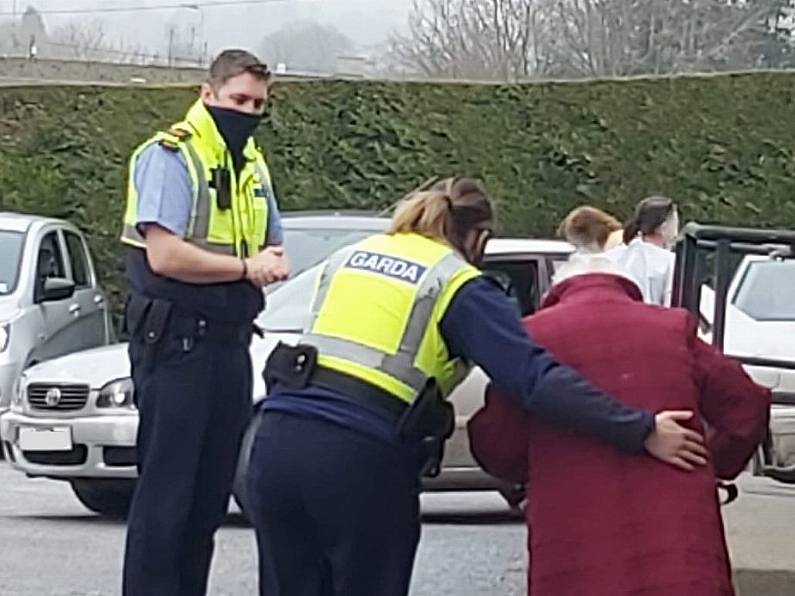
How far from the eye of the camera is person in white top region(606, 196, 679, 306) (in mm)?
9719

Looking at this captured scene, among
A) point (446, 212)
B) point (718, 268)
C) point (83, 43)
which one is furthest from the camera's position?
point (83, 43)

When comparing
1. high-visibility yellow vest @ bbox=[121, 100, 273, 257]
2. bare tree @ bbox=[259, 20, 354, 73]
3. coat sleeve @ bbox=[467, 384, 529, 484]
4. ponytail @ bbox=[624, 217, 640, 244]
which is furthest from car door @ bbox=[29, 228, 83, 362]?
bare tree @ bbox=[259, 20, 354, 73]

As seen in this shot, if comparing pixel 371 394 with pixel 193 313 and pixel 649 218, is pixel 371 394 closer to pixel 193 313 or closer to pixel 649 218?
pixel 193 313

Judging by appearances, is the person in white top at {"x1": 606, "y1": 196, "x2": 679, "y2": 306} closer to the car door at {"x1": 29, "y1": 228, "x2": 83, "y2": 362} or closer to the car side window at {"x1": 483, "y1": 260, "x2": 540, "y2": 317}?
the car side window at {"x1": 483, "y1": 260, "x2": 540, "y2": 317}

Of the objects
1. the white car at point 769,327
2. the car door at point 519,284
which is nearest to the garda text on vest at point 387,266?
the white car at point 769,327

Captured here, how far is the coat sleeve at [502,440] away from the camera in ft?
14.6

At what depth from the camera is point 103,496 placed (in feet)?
36.6

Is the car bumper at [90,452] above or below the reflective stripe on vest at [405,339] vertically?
below

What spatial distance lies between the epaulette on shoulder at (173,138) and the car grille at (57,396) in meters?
5.05

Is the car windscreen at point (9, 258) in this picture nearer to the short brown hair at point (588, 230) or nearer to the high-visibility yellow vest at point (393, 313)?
the short brown hair at point (588, 230)

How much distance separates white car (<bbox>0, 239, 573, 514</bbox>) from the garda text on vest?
5304 mm

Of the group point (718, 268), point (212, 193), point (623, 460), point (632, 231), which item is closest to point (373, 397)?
point (623, 460)

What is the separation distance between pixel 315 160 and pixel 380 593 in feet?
50.9

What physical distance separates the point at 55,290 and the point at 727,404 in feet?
35.9
